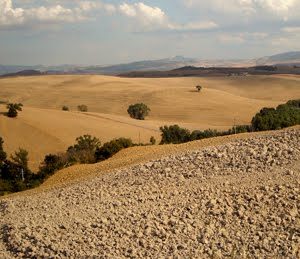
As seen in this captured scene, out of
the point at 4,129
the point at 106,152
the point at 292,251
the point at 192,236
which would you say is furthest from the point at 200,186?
the point at 4,129

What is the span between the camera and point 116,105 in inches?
3543

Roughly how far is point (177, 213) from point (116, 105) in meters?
80.7

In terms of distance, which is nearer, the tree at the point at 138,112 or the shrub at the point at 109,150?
the shrub at the point at 109,150

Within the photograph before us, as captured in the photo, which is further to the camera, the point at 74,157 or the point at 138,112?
the point at 138,112

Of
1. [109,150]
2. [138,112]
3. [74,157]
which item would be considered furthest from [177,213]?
[138,112]

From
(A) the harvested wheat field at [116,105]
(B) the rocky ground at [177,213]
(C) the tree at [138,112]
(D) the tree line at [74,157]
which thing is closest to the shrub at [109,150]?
(D) the tree line at [74,157]

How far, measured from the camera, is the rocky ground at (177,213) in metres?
8.55

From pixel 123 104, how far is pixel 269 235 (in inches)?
3244

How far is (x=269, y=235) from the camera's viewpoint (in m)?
8.71

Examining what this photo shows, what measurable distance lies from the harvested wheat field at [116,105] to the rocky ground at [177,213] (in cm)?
2844

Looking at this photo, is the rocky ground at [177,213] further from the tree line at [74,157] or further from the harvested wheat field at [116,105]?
the harvested wheat field at [116,105]

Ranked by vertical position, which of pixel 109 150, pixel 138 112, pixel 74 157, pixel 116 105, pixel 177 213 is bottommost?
pixel 116 105

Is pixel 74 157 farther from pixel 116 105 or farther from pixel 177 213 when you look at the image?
pixel 116 105

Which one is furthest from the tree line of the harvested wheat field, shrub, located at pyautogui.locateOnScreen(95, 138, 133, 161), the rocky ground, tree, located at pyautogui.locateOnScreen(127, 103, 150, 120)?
tree, located at pyautogui.locateOnScreen(127, 103, 150, 120)
